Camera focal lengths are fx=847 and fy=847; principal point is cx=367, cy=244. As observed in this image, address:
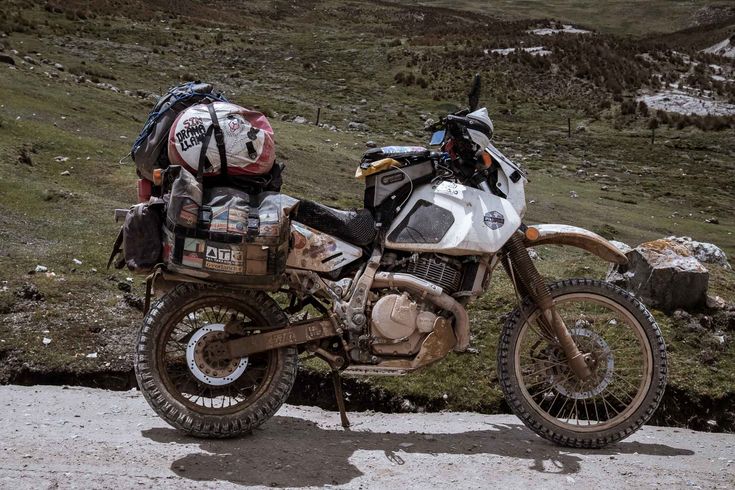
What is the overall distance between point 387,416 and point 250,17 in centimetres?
6815

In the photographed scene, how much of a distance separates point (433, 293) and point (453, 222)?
0.49 metres

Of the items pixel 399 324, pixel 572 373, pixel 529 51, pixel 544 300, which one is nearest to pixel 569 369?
pixel 572 373

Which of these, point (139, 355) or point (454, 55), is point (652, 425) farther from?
point (454, 55)

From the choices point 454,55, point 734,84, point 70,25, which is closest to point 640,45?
point 734,84

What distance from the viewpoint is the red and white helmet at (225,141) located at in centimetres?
545

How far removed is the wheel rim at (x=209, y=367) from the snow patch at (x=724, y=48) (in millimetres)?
57896

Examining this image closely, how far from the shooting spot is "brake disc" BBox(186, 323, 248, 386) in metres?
5.55

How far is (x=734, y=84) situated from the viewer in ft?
139

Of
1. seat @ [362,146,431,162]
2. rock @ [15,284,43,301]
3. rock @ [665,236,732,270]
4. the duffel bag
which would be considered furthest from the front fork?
rock @ [665,236,732,270]

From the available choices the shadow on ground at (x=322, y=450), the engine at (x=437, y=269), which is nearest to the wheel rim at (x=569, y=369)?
the shadow on ground at (x=322, y=450)

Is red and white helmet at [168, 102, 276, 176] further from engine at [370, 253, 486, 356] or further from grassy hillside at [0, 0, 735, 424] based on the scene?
grassy hillside at [0, 0, 735, 424]

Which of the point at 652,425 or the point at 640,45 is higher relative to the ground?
the point at 640,45

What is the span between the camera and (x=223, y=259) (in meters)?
5.35

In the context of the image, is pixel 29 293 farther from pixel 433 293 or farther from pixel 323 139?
pixel 323 139
